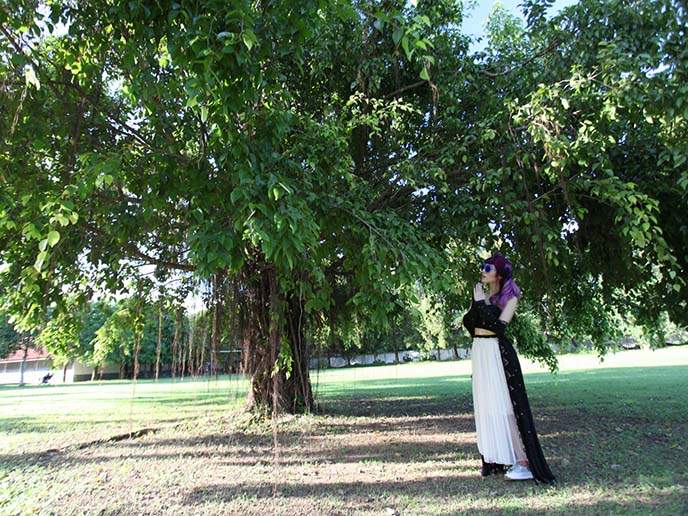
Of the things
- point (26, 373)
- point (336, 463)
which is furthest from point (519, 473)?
point (26, 373)

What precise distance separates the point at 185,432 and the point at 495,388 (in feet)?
18.2

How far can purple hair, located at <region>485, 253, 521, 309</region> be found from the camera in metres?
4.28

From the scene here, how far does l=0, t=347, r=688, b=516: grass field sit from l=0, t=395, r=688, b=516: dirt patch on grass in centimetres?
2

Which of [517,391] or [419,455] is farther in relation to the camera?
[419,455]

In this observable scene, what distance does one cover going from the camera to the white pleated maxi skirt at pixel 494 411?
4.09m

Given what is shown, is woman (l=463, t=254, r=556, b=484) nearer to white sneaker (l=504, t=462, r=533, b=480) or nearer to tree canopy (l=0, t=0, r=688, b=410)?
white sneaker (l=504, t=462, r=533, b=480)

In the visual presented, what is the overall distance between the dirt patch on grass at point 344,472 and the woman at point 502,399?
206 mm

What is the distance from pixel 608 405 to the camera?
909 centimetres

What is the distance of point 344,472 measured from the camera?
4.77 m

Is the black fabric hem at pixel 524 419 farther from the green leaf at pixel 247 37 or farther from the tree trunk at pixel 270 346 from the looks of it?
the green leaf at pixel 247 37

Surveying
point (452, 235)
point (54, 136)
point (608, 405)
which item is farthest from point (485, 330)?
point (608, 405)

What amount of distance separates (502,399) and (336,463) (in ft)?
6.90

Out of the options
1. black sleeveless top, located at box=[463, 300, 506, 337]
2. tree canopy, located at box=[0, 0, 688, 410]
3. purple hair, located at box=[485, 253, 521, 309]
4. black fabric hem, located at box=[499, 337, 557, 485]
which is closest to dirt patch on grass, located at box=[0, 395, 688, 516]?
black fabric hem, located at box=[499, 337, 557, 485]

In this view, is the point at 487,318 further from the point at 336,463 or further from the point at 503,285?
the point at 336,463
